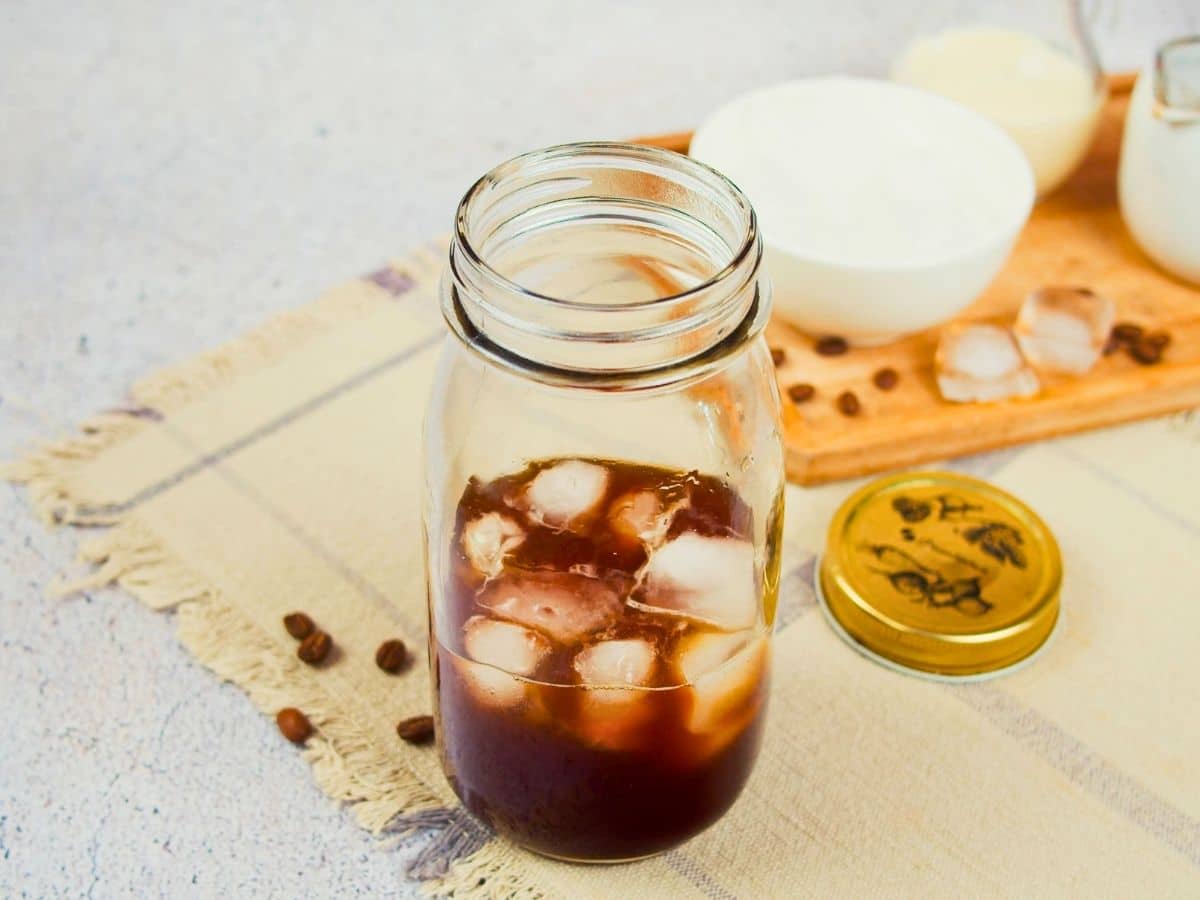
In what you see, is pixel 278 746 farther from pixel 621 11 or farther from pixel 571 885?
pixel 621 11

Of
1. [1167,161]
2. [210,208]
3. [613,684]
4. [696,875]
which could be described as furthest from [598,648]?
[210,208]

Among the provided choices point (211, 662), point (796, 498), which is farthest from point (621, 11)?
point (211, 662)

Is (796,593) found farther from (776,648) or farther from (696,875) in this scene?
(696,875)

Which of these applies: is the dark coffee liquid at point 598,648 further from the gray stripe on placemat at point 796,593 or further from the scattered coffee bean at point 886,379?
the scattered coffee bean at point 886,379

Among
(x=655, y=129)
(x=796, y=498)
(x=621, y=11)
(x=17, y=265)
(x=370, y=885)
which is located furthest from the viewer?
(x=621, y=11)

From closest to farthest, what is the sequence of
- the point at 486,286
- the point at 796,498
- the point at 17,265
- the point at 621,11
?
the point at 486,286 → the point at 796,498 → the point at 17,265 → the point at 621,11

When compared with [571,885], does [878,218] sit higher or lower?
higher

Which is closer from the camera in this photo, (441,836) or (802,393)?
(441,836)
